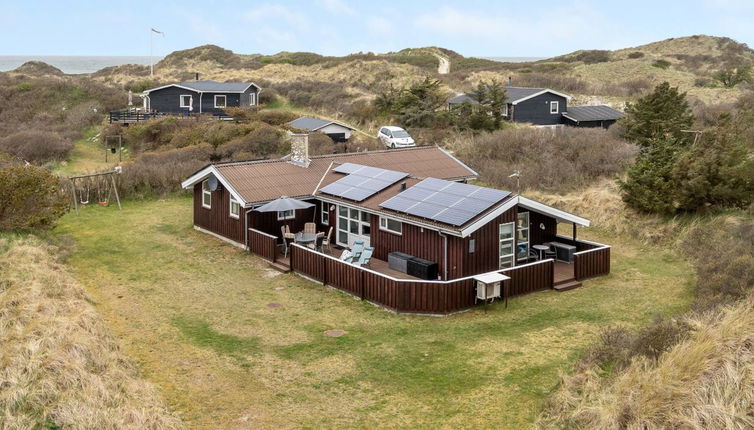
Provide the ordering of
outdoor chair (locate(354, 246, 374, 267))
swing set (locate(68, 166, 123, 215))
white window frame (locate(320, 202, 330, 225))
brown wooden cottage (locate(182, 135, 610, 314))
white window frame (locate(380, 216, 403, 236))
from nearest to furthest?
brown wooden cottage (locate(182, 135, 610, 314))
outdoor chair (locate(354, 246, 374, 267))
white window frame (locate(380, 216, 403, 236))
white window frame (locate(320, 202, 330, 225))
swing set (locate(68, 166, 123, 215))

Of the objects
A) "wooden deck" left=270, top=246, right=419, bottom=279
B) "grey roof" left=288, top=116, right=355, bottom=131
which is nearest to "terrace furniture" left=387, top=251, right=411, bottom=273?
"wooden deck" left=270, top=246, right=419, bottom=279

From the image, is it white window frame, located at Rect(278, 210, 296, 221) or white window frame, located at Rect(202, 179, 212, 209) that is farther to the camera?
white window frame, located at Rect(202, 179, 212, 209)

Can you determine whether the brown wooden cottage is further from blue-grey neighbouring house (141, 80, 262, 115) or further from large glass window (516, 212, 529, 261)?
blue-grey neighbouring house (141, 80, 262, 115)

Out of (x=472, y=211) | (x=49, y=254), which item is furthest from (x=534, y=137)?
(x=49, y=254)

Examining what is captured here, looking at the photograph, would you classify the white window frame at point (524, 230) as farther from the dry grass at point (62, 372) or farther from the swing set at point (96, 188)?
the swing set at point (96, 188)

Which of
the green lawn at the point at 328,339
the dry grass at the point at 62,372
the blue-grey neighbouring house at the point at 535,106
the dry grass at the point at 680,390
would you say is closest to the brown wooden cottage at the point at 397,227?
the green lawn at the point at 328,339

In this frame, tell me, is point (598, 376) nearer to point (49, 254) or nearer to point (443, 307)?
point (443, 307)
